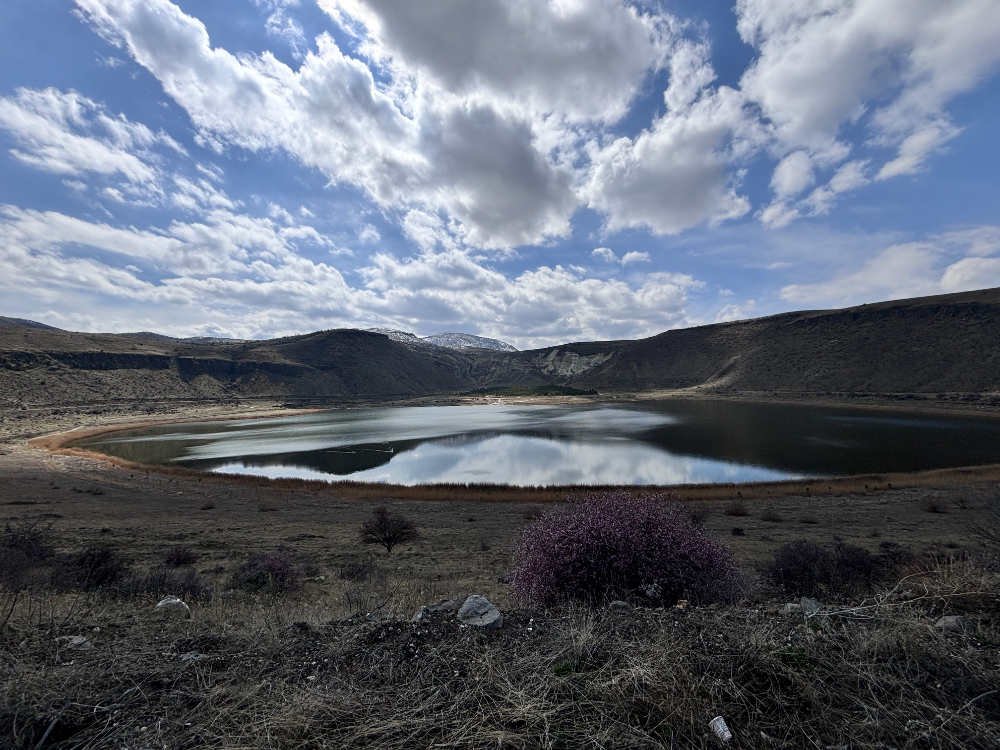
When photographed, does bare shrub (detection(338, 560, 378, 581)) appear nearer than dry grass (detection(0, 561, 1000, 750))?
No

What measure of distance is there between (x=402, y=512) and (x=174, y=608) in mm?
13544

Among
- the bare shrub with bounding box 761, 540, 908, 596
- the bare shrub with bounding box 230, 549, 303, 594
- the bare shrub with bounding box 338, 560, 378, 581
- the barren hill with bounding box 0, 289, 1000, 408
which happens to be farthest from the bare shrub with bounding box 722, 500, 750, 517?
the barren hill with bounding box 0, 289, 1000, 408

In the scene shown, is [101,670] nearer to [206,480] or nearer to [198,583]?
[198,583]

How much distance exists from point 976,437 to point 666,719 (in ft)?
168

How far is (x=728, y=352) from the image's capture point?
Result: 11425 centimetres

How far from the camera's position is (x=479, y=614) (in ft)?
13.9

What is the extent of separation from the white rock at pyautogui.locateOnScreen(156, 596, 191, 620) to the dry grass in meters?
1.77

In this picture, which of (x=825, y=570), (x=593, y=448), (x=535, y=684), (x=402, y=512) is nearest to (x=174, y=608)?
(x=535, y=684)

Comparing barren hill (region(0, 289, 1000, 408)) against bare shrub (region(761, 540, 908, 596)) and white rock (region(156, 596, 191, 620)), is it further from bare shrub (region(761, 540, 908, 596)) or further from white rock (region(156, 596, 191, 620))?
bare shrub (region(761, 540, 908, 596))

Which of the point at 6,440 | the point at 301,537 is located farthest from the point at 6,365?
the point at 301,537

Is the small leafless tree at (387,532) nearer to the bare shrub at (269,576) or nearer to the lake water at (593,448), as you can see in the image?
the bare shrub at (269,576)

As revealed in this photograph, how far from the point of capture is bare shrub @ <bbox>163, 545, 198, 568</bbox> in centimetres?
1031

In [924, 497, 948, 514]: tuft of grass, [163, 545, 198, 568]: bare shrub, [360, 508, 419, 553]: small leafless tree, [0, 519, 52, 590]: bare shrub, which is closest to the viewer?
[0, 519, 52, 590]: bare shrub

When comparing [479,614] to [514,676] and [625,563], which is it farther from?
[625,563]
